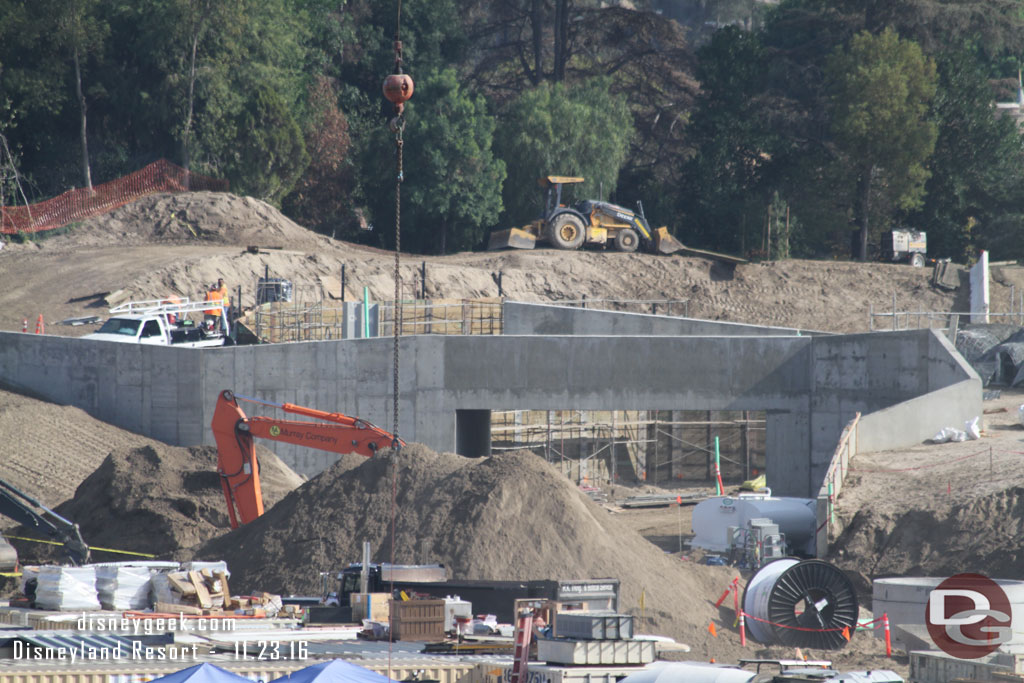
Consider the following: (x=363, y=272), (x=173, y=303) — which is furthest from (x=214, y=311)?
(x=363, y=272)

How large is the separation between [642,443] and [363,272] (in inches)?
513

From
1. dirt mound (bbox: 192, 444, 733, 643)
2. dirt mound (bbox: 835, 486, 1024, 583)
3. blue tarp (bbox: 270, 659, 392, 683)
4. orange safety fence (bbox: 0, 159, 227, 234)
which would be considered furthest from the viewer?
orange safety fence (bbox: 0, 159, 227, 234)

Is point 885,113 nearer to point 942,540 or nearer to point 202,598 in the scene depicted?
point 942,540

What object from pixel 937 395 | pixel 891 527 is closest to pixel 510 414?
pixel 937 395

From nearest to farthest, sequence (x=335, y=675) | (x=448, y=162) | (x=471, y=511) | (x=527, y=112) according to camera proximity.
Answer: (x=335, y=675)
(x=471, y=511)
(x=448, y=162)
(x=527, y=112)

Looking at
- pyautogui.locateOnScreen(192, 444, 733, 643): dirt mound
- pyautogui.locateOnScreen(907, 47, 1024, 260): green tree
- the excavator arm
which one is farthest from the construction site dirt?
pyautogui.locateOnScreen(907, 47, 1024, 260): green tree

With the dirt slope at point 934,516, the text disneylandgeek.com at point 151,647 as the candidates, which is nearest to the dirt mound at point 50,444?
the text disneylandgeek.com at point 151,647

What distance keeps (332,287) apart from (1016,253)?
2864 cm

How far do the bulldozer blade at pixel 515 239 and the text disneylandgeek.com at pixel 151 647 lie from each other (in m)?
33.7

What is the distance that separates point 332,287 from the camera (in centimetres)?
4594

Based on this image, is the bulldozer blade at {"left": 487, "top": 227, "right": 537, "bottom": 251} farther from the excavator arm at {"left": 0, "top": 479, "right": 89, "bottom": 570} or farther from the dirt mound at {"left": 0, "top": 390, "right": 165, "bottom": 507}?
the excavator arm at {"left": 0, "top": 479, "right": 89, "bottom": 570}

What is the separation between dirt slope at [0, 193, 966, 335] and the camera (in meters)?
43.9

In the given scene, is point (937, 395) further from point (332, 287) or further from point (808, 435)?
point (332, 287)

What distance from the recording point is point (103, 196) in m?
51.3
